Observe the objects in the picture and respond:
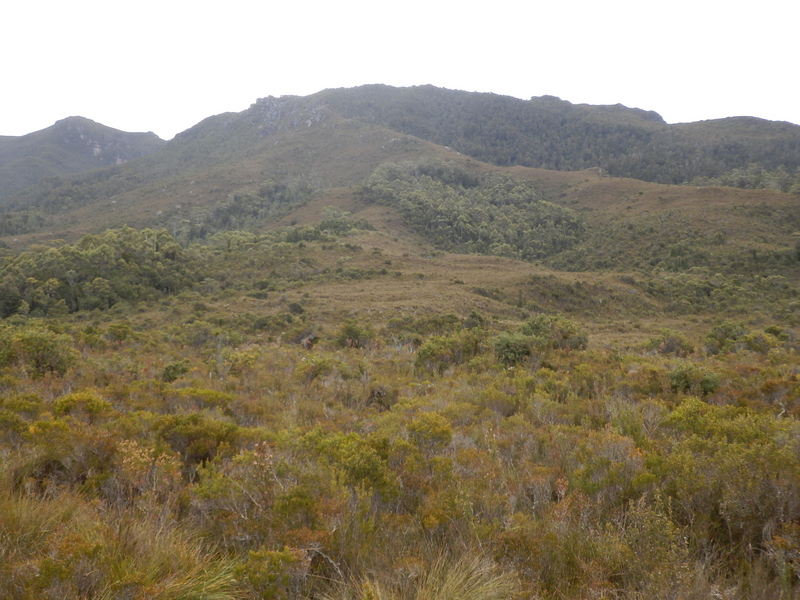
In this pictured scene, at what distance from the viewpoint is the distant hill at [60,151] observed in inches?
5605

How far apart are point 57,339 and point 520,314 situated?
23.8 meters

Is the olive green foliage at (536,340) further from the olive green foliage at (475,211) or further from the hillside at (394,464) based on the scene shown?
the olive green foliage at (475,211)

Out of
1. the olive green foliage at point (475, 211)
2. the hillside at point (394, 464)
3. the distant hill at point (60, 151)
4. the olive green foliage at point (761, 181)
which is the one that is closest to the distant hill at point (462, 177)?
the olive green foliage at point (475, 211)

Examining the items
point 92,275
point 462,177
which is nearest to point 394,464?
point 92,275

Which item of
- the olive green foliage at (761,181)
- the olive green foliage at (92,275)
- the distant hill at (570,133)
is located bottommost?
the olive green foliage at (92,275)

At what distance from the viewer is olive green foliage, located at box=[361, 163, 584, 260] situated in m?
54.9

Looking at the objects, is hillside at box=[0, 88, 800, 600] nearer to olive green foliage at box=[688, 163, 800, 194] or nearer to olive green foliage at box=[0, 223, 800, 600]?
olive green foliage at box=[0, 223, 800, 600]

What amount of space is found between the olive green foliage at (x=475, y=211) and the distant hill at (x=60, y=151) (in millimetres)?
137920

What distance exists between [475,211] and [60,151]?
192864 mm

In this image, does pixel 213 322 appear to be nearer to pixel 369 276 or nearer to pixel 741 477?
pixel 369 276

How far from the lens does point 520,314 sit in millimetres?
26812

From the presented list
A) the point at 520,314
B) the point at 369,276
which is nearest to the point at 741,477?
the point at 520,314

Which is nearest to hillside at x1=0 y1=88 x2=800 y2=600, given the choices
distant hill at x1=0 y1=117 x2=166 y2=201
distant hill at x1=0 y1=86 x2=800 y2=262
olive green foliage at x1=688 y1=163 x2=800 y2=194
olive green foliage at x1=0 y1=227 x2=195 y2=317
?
olive green foliage at x1=0 y1=227 x2=195 y2=317

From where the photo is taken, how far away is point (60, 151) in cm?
17000
